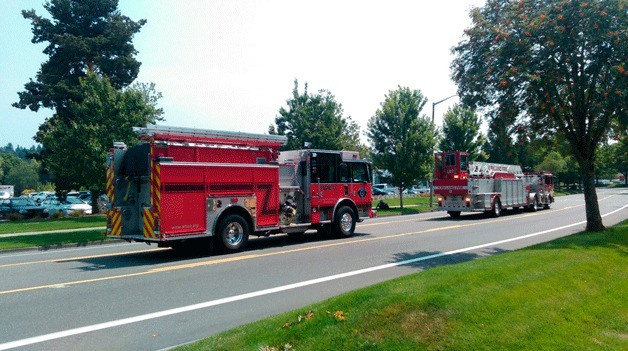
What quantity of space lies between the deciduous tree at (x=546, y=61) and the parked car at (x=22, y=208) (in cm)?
2897

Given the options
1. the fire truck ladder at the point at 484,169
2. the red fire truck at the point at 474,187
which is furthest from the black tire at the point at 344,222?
the fire truck ladder at the point at 484,169

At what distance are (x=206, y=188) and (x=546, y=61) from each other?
30.0 feet

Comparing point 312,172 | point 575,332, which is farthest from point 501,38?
point 575,332

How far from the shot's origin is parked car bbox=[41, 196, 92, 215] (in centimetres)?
3425

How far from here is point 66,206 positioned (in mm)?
36500

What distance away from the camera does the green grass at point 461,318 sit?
16.7 ft

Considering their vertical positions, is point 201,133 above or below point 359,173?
above

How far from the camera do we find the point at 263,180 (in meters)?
14.9

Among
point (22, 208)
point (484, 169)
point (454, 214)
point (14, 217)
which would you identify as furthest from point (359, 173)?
point (22, 208)

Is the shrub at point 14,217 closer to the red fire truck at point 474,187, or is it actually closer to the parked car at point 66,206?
the parked car at point 66,206

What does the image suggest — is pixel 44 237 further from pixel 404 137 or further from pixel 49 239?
pixel 404 137

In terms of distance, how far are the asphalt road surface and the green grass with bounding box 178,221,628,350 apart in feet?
5.16

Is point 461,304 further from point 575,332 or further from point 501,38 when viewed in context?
point 501,38

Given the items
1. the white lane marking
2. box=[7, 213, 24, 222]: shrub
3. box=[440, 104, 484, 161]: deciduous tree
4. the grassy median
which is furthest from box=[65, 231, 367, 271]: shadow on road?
box=[440, 104, 484, 161]: deciduous tree
